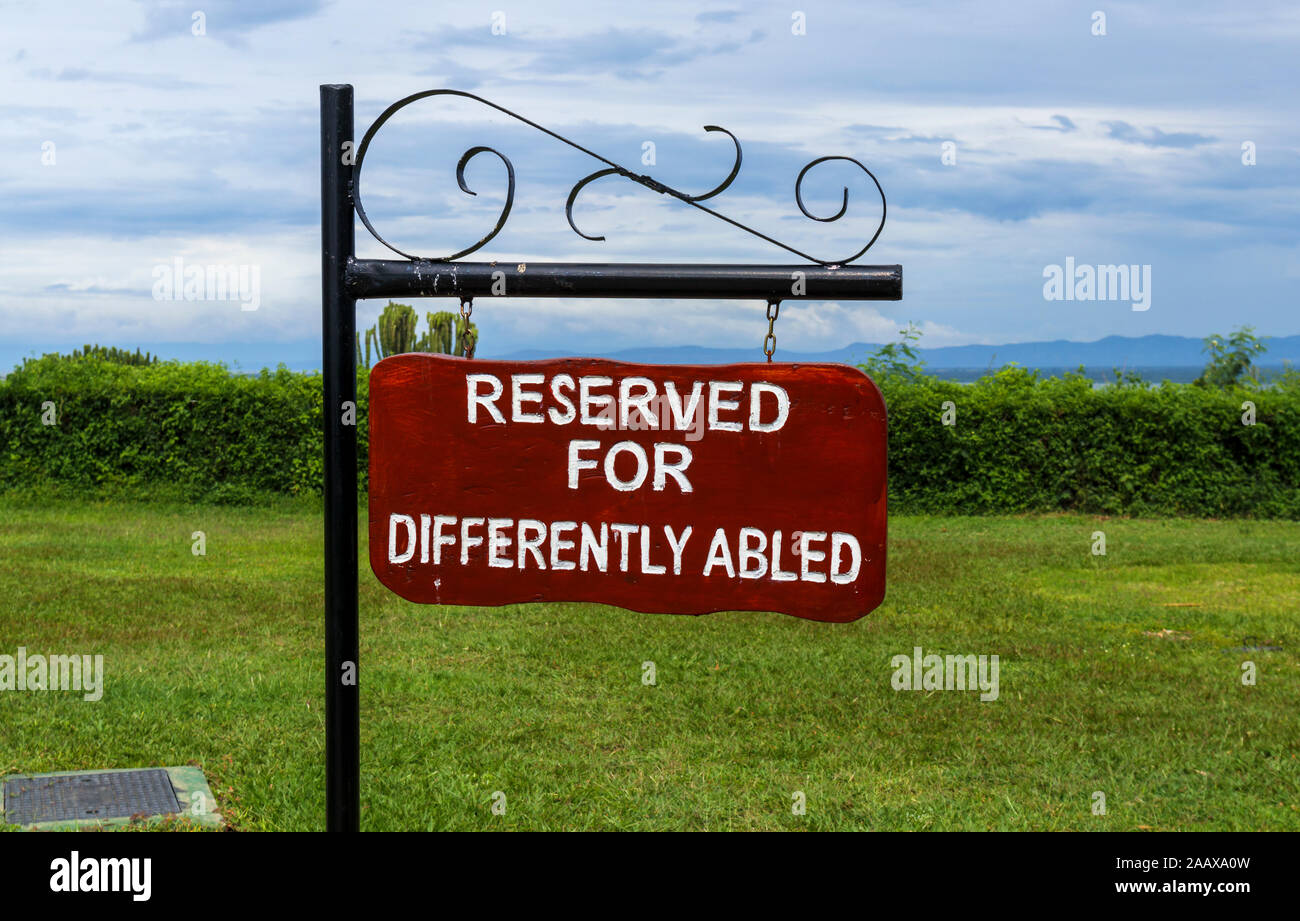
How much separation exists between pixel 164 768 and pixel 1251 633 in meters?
6.63

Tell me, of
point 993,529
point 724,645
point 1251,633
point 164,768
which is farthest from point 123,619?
point 993,529

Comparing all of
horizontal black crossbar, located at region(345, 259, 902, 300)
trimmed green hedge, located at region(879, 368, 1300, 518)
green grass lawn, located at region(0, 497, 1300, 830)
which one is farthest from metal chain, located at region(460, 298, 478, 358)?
trimmed green hedge, located at region(879, 368, 1300, 518)

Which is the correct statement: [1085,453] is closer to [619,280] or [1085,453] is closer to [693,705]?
[693,705]

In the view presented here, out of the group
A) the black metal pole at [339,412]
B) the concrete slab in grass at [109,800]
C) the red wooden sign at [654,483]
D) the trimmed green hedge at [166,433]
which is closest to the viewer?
the red wooden sign at [654,483]

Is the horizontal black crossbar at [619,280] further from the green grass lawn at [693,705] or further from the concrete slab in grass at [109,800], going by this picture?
the concrete slab in grass at [109,800]

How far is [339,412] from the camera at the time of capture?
111 inches

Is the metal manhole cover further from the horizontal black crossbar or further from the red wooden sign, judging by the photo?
the horizontal black crossbar

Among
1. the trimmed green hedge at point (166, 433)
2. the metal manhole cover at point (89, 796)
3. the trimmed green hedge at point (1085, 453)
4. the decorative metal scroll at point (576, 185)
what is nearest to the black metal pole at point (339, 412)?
the decorative metal scroll at point (576, 185)

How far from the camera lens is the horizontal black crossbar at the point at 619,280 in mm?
2791

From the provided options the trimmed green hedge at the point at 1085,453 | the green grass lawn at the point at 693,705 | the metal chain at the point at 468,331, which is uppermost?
the metal chain at the point at 468,331

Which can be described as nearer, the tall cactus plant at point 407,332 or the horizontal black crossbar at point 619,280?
the horizontal black crossbar at point 619,280

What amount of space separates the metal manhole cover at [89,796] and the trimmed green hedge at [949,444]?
8.37 m

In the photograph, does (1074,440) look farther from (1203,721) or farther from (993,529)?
(1203,721)

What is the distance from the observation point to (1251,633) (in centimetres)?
779
